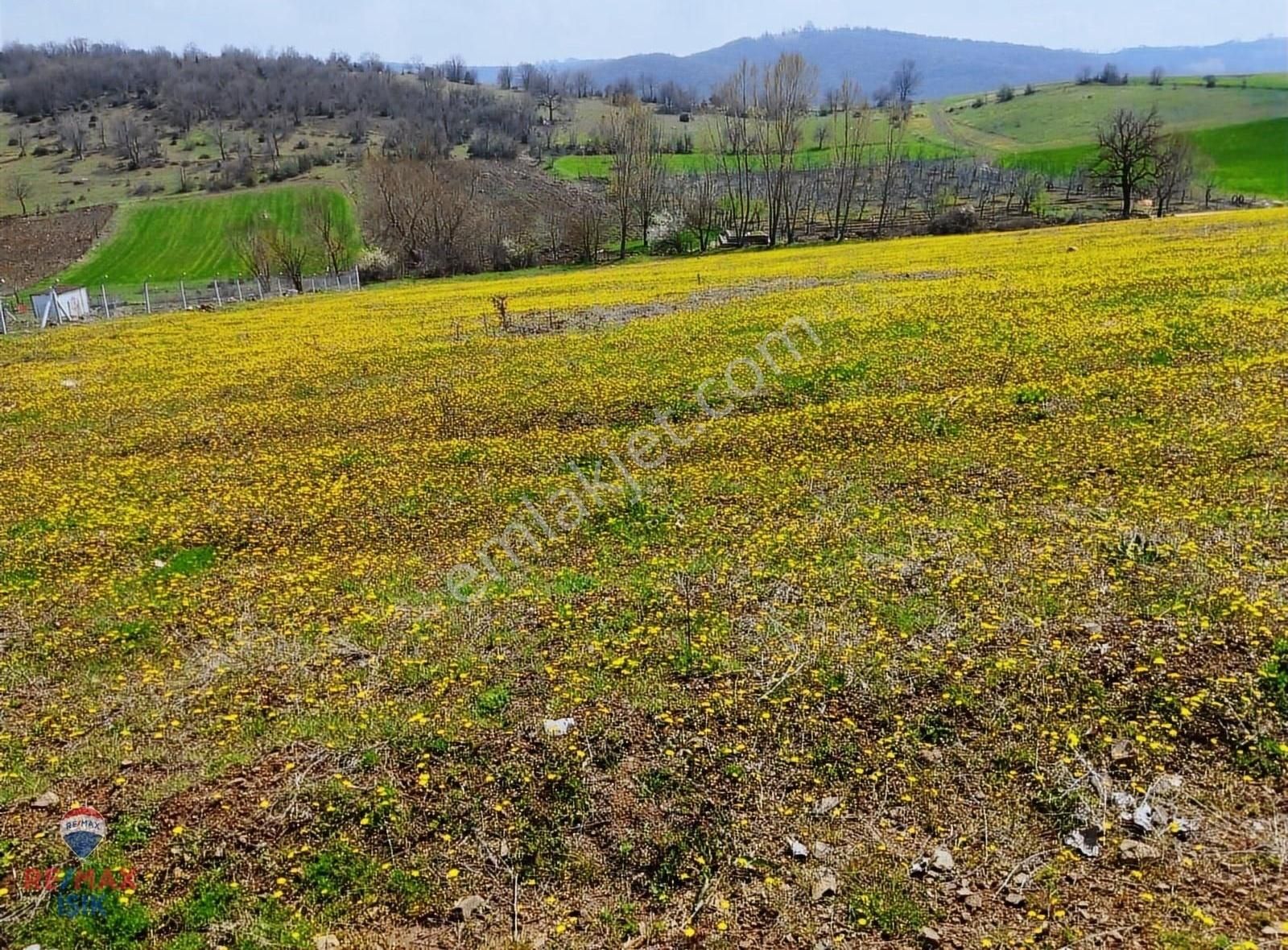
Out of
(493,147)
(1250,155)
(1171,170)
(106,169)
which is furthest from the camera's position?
(493,147)

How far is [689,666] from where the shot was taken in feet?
30.2

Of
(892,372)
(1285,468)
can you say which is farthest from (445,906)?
(892,372)

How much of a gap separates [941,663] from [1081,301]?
22945 millimetres

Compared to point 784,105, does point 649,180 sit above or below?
below

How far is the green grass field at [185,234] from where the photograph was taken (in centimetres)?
11044

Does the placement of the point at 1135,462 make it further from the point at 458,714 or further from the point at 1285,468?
the point at 458,714

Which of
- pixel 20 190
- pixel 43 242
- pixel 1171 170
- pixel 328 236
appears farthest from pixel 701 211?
pixel 20 190

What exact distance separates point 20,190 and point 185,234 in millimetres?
40288

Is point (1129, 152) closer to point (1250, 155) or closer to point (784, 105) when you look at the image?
point (784, 105)

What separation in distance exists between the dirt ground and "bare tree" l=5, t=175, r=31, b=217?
626cm

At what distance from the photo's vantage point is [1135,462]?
1362 cm

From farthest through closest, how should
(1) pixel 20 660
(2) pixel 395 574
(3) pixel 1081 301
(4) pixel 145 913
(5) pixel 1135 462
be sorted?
(3) pixel 1081 301 → (5) pixel 1135 462 → (2) pixel 395 574 → (1) pixel 20 660 → (4) pixel 145 913

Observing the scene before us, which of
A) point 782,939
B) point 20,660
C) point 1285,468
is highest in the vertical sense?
point 1285,468

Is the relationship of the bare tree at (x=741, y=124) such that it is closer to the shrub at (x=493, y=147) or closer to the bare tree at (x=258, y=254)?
the bare tree at (x=258, y=254)
